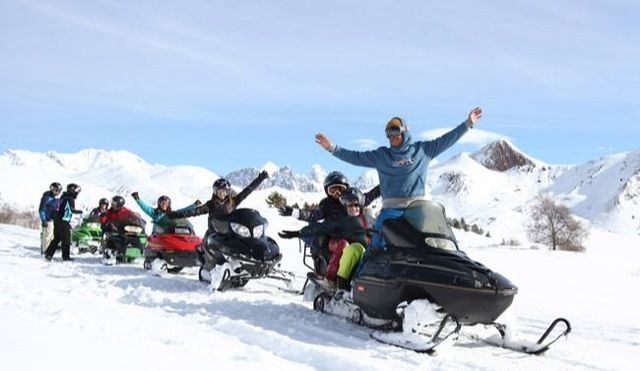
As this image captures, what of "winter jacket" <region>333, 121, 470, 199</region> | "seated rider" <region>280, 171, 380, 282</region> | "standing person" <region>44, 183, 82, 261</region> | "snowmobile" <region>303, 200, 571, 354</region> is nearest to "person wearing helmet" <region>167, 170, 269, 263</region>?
"seated rider" <region>280, 171, 380, 282</region>

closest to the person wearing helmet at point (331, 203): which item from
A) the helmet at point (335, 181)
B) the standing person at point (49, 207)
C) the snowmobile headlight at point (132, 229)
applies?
the helmet at point (335, 181)

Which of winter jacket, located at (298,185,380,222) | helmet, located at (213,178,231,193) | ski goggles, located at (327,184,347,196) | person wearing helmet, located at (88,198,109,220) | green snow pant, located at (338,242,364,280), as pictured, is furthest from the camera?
person wearing helmet, located at (88,198,109,220)

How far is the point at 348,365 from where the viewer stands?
4738mm

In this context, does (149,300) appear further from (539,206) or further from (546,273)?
(539,206)

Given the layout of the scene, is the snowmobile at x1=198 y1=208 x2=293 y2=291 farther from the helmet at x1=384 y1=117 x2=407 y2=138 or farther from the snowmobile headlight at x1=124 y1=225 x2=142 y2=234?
the snowmobile headlight at x1=124 y1=225 x2=142 y2=234

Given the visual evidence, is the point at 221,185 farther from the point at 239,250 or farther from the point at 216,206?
the point at 239,250

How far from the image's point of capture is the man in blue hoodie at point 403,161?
6625 mm

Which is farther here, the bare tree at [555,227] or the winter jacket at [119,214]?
the bare tree at [555,227]

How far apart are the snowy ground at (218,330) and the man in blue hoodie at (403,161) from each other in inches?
52.8

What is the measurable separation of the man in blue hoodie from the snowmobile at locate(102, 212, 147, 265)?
7.95 metres

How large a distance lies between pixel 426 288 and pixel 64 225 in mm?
10594

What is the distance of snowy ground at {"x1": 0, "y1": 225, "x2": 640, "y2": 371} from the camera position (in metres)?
4.47

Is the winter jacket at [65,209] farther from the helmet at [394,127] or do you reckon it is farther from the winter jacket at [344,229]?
the helmet at [394,127]

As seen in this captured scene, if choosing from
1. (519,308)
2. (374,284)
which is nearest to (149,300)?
(374,284)
